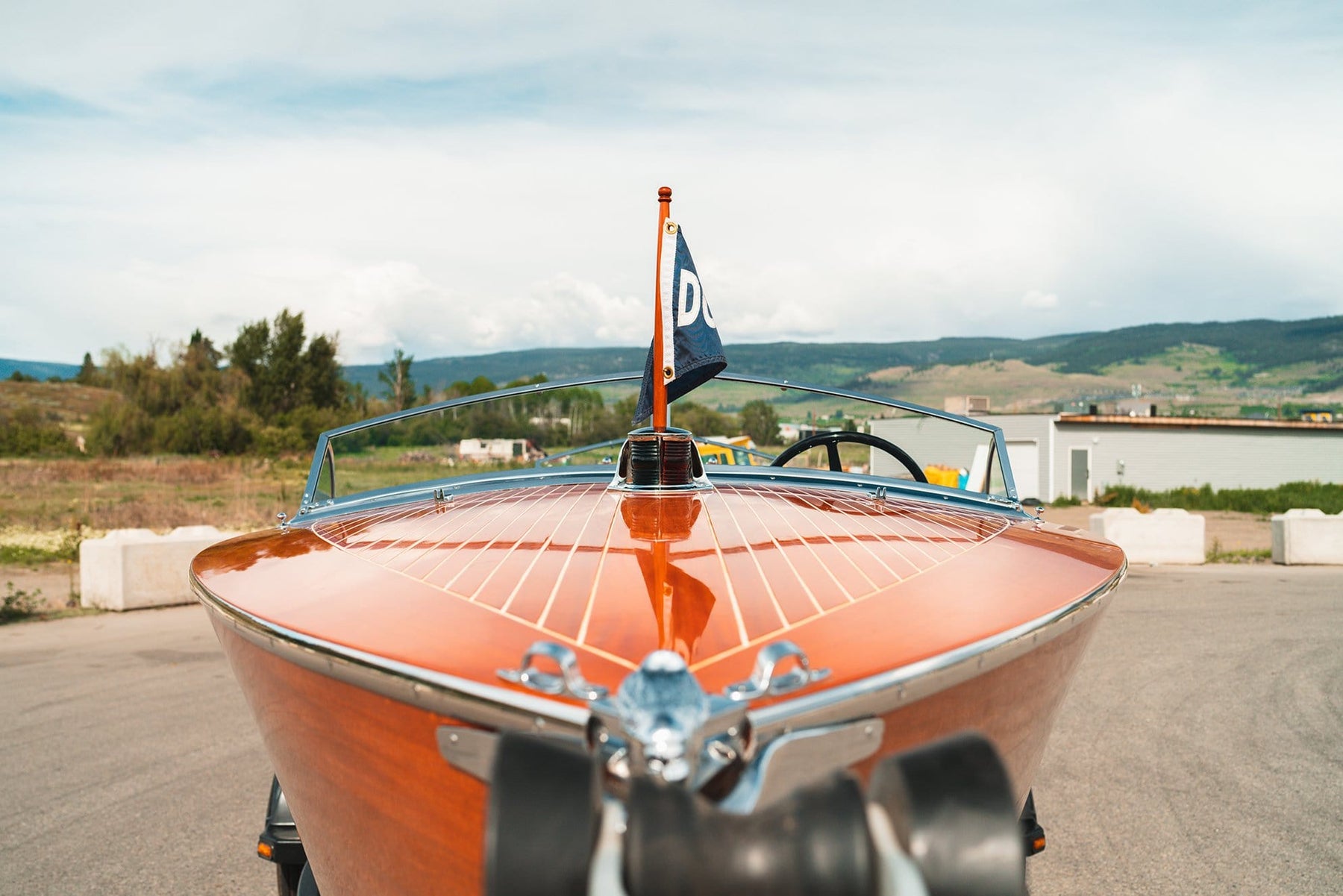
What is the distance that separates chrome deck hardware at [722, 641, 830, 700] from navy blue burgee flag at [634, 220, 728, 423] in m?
1.45

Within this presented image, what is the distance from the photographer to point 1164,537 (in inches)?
466

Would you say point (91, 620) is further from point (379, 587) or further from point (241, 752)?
point (379, 587)

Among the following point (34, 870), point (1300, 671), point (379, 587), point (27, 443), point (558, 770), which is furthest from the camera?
point (27, 443)

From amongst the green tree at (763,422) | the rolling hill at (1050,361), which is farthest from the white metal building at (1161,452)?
the rolling hill at (1050,361)

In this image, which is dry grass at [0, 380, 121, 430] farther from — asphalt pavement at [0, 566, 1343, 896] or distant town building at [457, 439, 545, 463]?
distant town building at [457, 439, 545, 463]

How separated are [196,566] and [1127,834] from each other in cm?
326

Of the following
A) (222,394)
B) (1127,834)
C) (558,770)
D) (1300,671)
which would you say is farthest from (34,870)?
(222,394)

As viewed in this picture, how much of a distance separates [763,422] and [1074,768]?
3736 millimetres

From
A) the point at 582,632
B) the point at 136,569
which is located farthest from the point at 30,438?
the point at 582,632

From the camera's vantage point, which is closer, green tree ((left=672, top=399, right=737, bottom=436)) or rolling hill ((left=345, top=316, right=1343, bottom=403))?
green tree ((left=672, top=399, right=737, bottom=436))

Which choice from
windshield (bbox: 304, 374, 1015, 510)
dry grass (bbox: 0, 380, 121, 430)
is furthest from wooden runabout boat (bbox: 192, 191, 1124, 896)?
dry grass (bbox: 0, 380, 121, 430)

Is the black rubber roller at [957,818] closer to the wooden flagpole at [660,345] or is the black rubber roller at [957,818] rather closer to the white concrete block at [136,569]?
the wooden flagpole at [660,345]

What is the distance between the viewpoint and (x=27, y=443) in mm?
33656

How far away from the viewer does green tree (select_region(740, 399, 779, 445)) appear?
6.32 metres
